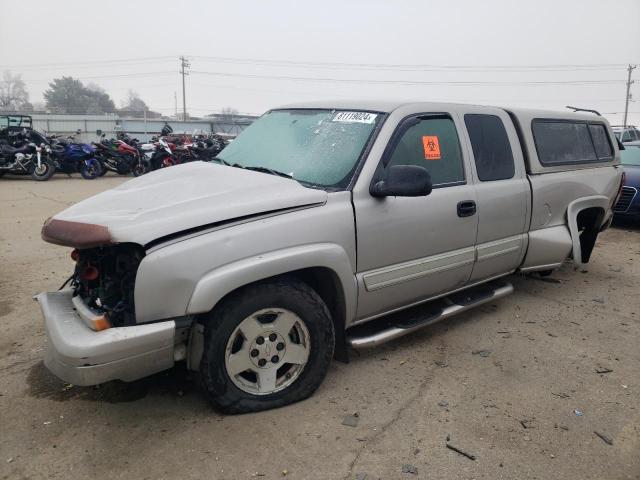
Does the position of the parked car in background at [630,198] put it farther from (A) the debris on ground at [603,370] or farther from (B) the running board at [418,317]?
(A) the debris on ground at [603,370]

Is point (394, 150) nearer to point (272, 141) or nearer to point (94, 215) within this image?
point (272, 141)

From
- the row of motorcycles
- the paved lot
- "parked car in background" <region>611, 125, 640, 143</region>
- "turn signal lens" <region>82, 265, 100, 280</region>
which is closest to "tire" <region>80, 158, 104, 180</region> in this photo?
the row of motorcycles

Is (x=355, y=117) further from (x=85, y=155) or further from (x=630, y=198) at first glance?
(x=85, y=155)

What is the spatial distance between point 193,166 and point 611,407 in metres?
3.16

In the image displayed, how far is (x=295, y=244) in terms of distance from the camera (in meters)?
2.70

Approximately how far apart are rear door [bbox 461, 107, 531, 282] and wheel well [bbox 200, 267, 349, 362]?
1.30 metres

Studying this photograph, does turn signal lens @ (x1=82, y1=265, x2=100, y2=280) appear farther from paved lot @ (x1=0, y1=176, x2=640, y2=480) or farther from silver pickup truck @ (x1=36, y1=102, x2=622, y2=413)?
paved lot @ (x1=0, y1=176, x2=640, y2=480)

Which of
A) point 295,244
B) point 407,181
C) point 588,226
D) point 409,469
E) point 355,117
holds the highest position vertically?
point 355,117

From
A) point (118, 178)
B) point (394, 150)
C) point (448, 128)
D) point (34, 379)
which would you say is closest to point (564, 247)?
point (448, 128)

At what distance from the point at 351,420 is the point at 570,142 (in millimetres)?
3555

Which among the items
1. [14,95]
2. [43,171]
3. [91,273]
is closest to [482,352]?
[91,273]

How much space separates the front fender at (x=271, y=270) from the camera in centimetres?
241

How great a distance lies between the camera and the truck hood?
240 centimetres

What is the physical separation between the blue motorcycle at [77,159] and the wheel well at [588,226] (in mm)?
13374
